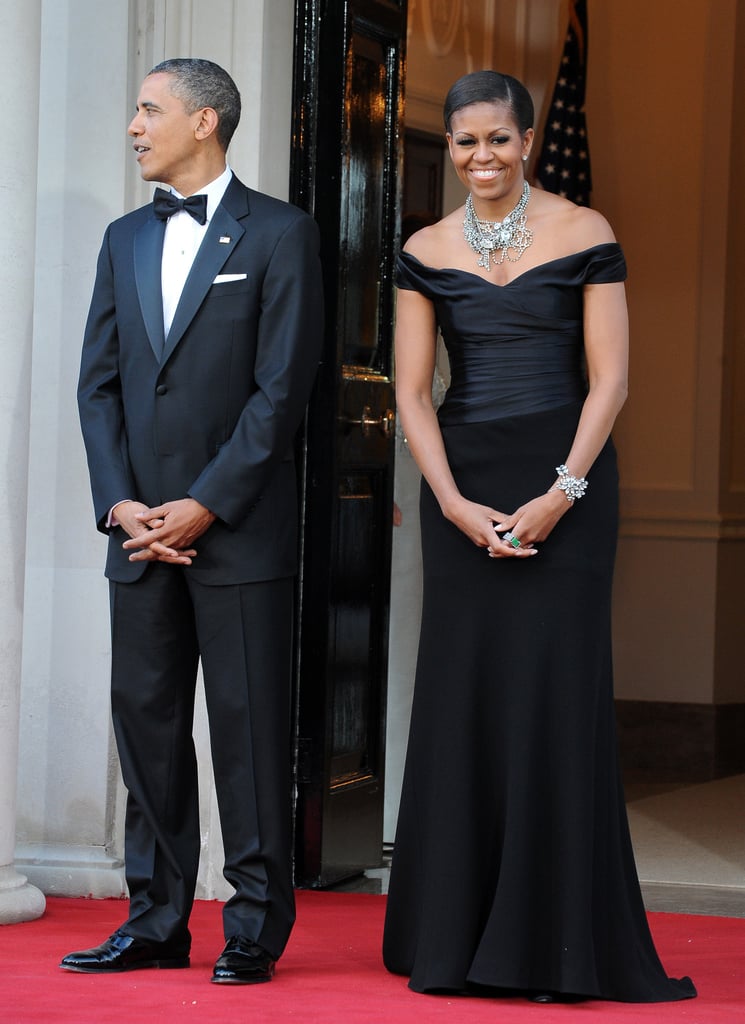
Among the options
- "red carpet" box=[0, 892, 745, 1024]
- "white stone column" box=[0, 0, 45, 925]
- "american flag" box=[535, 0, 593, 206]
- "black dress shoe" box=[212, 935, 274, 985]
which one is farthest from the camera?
"american flag" box=[535, 0, 593, 206]

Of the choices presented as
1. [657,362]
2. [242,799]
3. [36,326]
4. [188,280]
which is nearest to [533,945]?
[242,799]

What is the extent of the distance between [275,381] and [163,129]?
0.59m

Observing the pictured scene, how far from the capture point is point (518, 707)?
3439 mm

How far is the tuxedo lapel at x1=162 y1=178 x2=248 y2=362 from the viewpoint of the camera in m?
3.44

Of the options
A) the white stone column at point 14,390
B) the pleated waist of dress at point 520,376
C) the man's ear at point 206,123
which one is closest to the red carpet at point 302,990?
the white stone column at point 14,390

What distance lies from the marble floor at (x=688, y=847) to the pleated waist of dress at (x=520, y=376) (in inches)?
72.3

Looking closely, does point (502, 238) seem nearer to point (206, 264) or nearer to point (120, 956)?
point (206, 264)

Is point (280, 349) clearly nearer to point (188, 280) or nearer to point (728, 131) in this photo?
point (188, 280)

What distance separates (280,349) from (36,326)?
147cm

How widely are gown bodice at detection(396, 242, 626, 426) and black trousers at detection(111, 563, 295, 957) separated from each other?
595 mm

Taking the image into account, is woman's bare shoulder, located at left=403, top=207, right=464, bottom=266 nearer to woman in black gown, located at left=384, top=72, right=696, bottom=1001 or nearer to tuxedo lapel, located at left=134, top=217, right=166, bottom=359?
woman in black gown, located at left=384, top=72, right=696, bottom=1001

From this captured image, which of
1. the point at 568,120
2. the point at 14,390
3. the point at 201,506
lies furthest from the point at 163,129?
the point at 568,120

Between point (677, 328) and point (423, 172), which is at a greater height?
point (423, 172)

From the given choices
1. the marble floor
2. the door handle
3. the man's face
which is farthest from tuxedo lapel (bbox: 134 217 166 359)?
the marble floor
